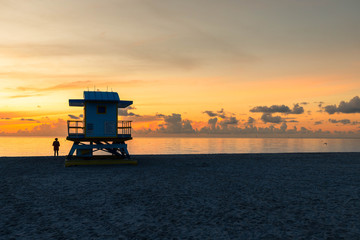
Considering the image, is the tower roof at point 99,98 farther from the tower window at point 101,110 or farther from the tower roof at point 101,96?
the tower window at point 101,110

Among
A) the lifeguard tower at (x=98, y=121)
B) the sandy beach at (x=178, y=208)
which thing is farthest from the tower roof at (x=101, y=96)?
the sandy beach at (x=178, y=208)

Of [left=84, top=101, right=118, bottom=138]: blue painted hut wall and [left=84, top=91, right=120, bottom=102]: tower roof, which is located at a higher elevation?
[left=84, top=91, right=120, bottom=102]: tower roof

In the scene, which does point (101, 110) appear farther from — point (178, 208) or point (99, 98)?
point (178, 208)

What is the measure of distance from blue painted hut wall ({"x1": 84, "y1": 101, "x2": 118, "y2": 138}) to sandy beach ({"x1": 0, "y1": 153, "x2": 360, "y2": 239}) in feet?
24.9

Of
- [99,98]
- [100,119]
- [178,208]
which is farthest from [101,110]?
[178,208]

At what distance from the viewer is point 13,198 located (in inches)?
462

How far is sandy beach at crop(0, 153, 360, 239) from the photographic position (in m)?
7.79

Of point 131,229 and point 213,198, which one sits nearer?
point 131,229

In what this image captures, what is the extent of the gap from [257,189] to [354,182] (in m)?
6.41

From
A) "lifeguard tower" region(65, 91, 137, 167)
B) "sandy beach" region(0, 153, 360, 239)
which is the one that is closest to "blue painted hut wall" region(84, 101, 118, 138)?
A: "lifeguard tower" region(65, 91, 137, 167)

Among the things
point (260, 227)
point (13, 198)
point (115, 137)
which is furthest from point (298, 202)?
point (115, 137)

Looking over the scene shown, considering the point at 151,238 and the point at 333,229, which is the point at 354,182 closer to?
the point at 333,229

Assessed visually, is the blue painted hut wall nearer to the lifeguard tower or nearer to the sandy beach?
the lifeguard tower

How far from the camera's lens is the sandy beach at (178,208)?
7785mm
